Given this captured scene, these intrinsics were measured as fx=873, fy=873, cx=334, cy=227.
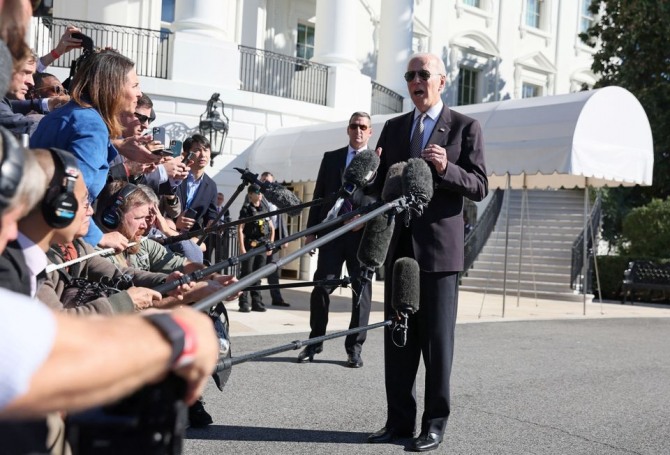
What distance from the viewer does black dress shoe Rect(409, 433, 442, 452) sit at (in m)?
5.08

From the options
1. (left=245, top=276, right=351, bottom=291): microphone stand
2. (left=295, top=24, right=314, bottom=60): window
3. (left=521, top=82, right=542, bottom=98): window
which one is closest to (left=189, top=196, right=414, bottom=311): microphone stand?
(left=245, top=276, right=351, bottom=291): microphone stand

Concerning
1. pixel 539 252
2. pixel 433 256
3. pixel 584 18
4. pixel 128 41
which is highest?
pixel 584 18

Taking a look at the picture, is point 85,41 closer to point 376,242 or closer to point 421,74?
point 421,74

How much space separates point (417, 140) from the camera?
18.2 feet

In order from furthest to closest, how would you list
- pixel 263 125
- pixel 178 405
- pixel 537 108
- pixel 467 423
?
pixel 263 125, pixel 537 108, pixel 467 423, pixel 178 405

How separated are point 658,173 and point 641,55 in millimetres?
3727

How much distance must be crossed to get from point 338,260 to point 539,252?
45.9 ft

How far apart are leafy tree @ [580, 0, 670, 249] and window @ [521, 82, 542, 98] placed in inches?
222

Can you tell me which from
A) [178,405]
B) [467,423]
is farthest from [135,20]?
[178,405]

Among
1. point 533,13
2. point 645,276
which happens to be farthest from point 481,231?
point 533,13

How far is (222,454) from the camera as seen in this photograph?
16.0ft

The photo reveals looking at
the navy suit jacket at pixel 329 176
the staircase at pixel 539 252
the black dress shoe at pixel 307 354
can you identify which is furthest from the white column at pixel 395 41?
the black dress shoe at pixel 307 354

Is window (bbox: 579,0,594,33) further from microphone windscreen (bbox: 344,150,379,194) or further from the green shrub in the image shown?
microphone windscreen (bbox: 344,150,379,194)

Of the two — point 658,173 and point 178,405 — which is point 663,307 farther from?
point 178,405
